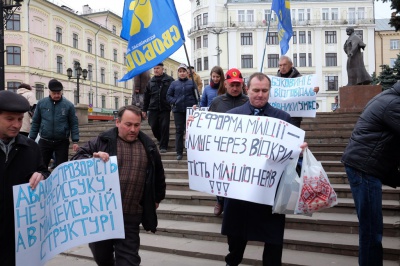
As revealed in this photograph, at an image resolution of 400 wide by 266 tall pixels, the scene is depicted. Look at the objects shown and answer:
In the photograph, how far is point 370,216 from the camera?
3500 mm

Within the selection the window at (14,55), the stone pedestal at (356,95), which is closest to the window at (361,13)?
the window at (14,55)

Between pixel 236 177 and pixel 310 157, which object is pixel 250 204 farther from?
pixel 310 157

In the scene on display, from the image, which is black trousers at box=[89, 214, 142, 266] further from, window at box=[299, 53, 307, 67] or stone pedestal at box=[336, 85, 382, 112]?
window at box=[299, 53, 307, 67]

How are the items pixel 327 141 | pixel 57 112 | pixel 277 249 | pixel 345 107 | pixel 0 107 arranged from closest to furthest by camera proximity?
1. pixel 0 107
2. pixel 277 249
3. pixel 57 112
4. pixel 327 141
5. pixel 345 107

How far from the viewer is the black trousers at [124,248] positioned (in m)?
3.58

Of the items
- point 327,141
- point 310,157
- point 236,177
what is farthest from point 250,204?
point 327,141

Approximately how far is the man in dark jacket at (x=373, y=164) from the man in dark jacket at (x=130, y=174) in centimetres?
168

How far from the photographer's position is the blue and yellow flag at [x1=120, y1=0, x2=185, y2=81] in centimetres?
614

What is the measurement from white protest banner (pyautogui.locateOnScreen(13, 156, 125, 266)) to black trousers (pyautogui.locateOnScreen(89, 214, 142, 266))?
0.22 metres

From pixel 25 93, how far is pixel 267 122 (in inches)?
243

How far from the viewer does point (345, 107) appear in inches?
516

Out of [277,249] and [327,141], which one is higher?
[327,141]

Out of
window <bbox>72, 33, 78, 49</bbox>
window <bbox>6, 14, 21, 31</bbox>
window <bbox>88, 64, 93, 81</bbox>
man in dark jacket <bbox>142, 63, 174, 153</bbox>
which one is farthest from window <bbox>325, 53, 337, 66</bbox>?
man in dark jacket <bbox>142, 63, 174, 153</bbox>

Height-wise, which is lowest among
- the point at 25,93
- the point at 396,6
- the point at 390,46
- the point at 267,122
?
the point at 267,122
